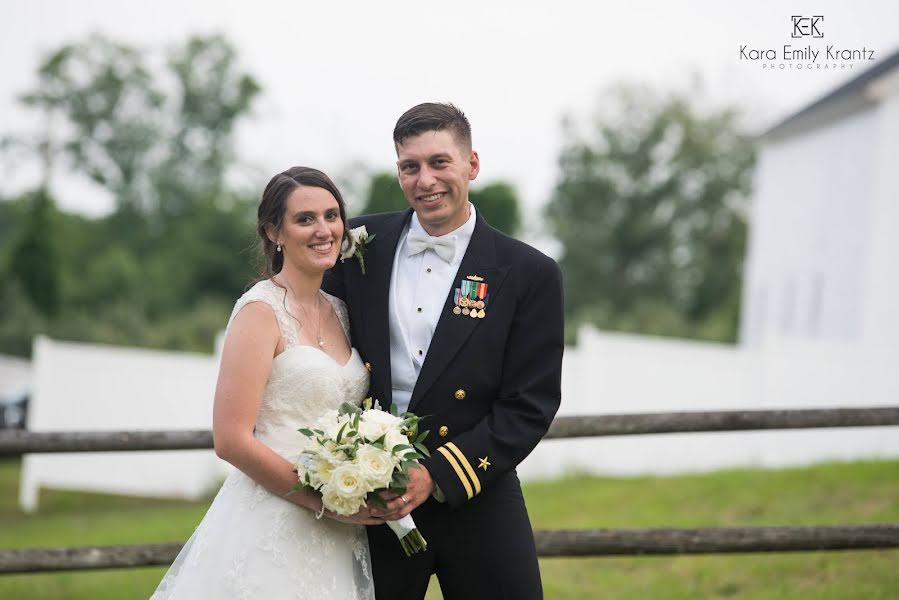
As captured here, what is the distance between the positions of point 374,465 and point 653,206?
4160cm

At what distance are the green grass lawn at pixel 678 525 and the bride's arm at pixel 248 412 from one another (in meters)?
2.91

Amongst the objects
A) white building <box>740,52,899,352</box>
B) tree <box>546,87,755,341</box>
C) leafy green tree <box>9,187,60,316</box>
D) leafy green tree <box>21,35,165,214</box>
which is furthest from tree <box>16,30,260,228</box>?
A: white building <box>740,52,899,352</box>

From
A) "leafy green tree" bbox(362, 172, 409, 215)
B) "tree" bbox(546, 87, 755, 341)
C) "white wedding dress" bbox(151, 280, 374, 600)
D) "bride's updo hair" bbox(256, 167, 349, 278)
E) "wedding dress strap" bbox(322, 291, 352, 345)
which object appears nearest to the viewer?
"white wedding dress" bbox(151, 280, 374, 600)

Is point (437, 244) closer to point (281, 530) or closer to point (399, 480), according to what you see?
point (399, 480)

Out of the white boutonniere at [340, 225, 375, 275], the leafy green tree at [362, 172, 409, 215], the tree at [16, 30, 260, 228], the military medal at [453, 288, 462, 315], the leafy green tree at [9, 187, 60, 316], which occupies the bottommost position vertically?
→ the leafy green tree at [9, 187, 60, 316]

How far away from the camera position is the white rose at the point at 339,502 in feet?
10.8

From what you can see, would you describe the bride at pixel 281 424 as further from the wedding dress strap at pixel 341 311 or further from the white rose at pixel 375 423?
the white rose at pixel 375 423

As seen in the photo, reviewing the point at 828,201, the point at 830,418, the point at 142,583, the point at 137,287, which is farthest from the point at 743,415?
the point at 137,287

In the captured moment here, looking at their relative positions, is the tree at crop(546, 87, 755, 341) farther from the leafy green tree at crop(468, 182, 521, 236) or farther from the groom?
the groom

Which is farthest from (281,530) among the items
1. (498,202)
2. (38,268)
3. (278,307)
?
(38,268)

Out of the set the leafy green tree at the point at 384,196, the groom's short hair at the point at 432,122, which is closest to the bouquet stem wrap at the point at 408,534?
the groom's short hair at the point at 432,122

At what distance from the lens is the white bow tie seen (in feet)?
12.5

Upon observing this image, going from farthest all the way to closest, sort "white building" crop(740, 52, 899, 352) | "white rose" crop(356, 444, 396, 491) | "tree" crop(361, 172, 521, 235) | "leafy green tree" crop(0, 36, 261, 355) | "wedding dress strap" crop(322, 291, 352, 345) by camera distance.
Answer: "leafy green tree" crop(0, 36, 261, 355)
"white building" crop(740, 52, 899, 352)
"tree" crop(361, 172, 521, 235)
"wedding dress strap" crop(322, 291, 352, 345)
"white rose" crop(356, 444, 396, 491)

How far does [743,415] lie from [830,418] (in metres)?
0.42
